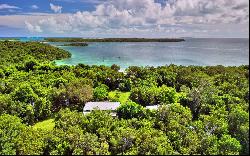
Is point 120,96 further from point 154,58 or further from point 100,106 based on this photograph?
point 154,58

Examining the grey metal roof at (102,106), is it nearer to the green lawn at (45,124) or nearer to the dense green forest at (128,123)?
the dense green forest at (128,123)

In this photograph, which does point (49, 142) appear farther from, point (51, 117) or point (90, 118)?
point (51, 117)

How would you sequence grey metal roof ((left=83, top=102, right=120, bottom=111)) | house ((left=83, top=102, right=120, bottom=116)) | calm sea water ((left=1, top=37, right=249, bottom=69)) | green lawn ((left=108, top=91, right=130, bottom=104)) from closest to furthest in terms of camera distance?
house ((left=83, top=102, right=120, bottom=116)) → grey metal roof ((left=83, top=102, right=120, bottom=111)) → green lawn ((left=108, top=91, right=130, bottom=104)) → calm sea water ((left=1, top=37, right=249, bottom=69))

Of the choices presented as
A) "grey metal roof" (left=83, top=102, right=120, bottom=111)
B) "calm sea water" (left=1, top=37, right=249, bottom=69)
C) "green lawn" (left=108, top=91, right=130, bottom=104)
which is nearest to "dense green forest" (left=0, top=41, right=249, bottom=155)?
"green lawn" (left=108, top=91, right=130, bottom=104)

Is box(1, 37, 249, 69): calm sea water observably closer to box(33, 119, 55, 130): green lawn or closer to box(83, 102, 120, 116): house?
box(83, 102, 120, 116): house

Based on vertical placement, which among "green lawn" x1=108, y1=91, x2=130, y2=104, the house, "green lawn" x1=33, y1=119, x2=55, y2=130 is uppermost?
the house

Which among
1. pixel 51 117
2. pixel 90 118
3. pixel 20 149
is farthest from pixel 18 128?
pixel 51 117

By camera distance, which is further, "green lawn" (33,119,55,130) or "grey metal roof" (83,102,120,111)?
"grey metal roof" (83,102,120,111)

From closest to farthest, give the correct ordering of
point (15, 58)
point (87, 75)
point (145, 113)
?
1. point (145, 113)
2. point (87, 75)
3. point (15, 58)

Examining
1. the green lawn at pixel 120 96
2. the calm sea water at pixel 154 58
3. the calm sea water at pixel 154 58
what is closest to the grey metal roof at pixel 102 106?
the green lawn at pixel 120 96

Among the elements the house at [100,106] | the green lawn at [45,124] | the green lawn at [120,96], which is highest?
the house at [100,106]

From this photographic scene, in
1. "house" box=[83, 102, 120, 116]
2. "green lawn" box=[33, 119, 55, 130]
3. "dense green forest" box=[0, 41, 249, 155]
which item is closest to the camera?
"dense green forest" box=[0, 41, 249, 155]
